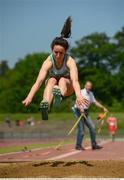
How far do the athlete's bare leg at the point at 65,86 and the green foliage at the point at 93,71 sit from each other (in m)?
75.0

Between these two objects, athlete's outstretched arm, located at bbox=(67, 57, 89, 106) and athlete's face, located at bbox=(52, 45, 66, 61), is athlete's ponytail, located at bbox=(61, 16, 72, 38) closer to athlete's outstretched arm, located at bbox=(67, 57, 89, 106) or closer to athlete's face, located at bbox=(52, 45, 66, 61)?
athlete's face, located at bbox=(52, 45, 66, 61)

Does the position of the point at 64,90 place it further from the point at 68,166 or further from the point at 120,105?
the point at 120,105

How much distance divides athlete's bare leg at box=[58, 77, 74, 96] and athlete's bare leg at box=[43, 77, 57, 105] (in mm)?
144

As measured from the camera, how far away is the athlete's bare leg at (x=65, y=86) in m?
10.1

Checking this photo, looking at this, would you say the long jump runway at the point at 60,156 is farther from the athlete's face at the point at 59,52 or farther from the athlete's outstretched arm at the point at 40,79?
the athlete's face at the point at 59,52

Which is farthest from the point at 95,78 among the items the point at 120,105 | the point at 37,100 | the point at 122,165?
the point at 122,165

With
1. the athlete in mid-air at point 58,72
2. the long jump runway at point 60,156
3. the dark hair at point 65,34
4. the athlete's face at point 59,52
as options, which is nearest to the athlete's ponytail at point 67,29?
the dark hair at point 65,34

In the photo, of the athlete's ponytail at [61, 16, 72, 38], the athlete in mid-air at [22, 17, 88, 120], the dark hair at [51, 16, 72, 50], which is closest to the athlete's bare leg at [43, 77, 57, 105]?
the athlete in mid-air at [22, 17, 88, 120]

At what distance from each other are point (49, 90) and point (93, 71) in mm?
91724

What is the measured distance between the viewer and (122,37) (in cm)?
10750

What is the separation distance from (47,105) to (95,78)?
88370mm

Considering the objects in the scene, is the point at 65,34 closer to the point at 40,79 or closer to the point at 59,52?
the point at 59,52

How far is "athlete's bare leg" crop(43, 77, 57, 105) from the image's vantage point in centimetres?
1000

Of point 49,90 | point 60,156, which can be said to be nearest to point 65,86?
A: point 49,90
